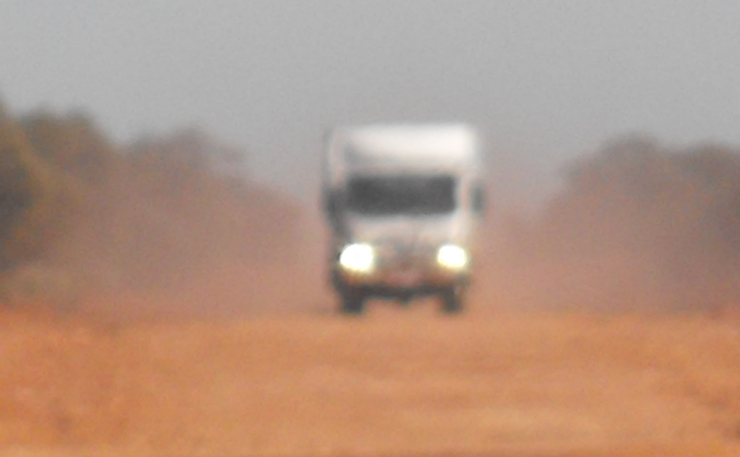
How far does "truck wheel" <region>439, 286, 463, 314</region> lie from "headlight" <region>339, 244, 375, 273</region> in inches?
75.8

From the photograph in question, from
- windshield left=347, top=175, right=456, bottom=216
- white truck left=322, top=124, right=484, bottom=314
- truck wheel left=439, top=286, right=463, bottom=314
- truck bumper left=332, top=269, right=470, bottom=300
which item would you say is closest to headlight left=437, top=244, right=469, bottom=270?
white truck left=322, top=124, right=484, bottom=314

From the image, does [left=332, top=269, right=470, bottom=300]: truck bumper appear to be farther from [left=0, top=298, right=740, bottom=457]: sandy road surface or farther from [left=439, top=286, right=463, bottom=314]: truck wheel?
[left=0, top=298, right=740, bottom=457]: sandy road surface

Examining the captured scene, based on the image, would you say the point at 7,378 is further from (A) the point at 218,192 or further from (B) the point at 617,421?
(A) the point at 218,192

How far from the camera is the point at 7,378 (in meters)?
19.0

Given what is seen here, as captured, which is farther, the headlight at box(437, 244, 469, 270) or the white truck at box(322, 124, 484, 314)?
the headlight at box(437, 244, 469, 270)

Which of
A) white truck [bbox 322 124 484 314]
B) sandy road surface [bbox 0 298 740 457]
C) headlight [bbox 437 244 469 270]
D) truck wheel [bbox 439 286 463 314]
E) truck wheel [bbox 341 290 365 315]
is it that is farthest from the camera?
truck wheel [bbox 439 286 463 314]

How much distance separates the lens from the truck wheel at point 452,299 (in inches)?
1154

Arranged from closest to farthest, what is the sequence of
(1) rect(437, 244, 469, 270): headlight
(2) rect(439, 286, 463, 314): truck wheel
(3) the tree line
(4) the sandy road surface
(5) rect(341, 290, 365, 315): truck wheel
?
(4) the sandy road surface → (1) rect(437, 244, 469, 270): headlight → (5) rect(341, 290, 365, 315): truck wheel → (2) rect(439, 286, 463, 314): truck wheel → (3) the tree line

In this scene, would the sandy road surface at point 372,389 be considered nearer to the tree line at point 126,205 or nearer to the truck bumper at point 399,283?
the truck bumper at point 399,283

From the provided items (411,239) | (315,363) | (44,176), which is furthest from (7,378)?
(44,176)

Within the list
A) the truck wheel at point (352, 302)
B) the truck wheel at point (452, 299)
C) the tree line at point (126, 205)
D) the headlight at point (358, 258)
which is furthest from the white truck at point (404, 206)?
the tree line at point (126, 205)

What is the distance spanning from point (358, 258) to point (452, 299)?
263 centimetres

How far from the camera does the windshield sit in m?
27.8

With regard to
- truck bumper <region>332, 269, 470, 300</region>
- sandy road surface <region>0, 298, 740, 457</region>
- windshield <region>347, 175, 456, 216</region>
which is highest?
windshield <region>347, 175, 456, 216</region>
